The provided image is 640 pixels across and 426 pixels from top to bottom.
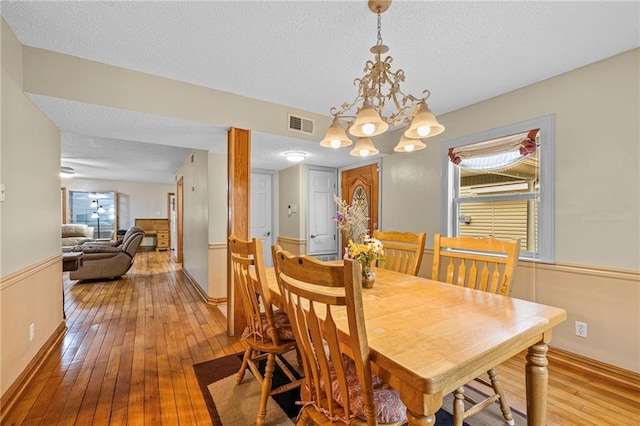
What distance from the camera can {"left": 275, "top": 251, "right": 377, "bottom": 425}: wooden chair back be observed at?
91 cm

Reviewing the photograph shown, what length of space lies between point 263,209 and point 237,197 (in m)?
2.31

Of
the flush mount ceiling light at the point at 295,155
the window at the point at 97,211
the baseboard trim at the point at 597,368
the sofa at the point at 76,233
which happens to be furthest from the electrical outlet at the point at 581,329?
the window at the point at 97,211

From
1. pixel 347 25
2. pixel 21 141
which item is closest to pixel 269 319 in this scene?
pixel 347 25

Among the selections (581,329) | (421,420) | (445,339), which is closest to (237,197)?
(445,339)

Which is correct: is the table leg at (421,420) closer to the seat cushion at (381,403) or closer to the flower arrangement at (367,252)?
the seat cushion at (381,403)

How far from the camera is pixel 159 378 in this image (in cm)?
208

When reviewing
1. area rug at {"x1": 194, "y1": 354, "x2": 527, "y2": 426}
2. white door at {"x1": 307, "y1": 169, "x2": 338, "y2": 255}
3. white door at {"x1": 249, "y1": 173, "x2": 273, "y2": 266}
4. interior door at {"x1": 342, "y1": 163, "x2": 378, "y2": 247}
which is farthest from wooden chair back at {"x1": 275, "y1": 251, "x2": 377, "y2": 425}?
white door at {"x1": 249, "y1": 173, "x2": 273, "y2": 266}

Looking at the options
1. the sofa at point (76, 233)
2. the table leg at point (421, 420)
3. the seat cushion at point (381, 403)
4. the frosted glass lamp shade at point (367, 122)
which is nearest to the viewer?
the table leg at point (421, 420)

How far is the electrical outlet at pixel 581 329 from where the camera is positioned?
2188mm

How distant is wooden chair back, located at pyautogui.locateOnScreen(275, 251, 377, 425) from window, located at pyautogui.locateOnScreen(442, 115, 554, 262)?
2340 mm

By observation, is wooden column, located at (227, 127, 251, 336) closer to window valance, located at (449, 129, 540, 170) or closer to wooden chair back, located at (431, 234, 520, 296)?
wooden chair back, located at (431, 234, 520, 296)

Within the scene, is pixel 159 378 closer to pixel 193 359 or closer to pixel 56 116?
pixel 193 359

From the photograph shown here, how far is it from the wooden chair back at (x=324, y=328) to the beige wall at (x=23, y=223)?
192cm

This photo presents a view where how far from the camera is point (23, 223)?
6.55ft
